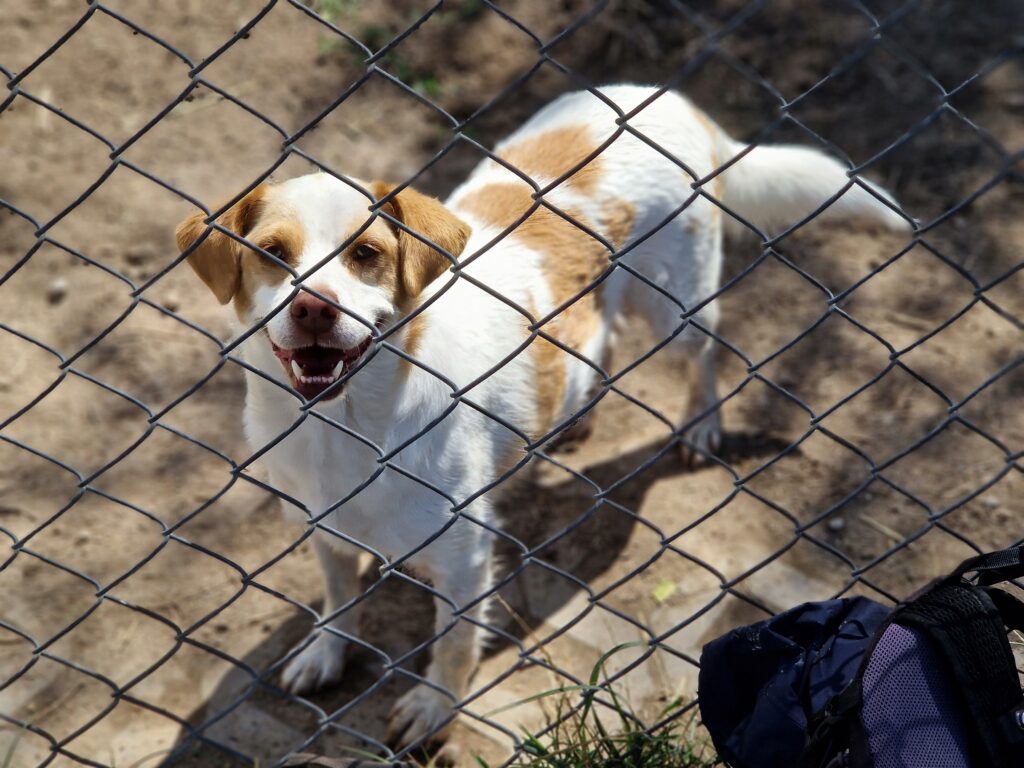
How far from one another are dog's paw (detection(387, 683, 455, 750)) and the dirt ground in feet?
0.25

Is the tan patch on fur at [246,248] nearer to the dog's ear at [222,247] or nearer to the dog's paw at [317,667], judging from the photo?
the dog's ear at [222,247]

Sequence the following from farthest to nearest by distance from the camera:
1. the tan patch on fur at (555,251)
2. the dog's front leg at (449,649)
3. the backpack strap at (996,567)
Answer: the tan patch on fur at (555,251), the dog's front leg at (449,649), the backpack strap at (996,567)

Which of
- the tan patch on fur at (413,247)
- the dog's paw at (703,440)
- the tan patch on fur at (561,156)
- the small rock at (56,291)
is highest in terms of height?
the tan patch on fur at (413,247)

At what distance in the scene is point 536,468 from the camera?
3484mm

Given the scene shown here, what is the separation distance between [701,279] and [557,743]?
1581mm

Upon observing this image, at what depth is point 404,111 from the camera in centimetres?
458

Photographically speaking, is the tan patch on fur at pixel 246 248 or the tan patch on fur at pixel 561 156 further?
the tan patch on fur at pixel 561 156

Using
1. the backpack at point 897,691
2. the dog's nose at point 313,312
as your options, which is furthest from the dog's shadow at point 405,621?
the dog's nose at point 313,312

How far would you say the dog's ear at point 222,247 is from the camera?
2.10m

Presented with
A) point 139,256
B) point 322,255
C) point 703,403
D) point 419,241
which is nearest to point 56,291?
point 139,256

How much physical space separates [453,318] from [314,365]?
0.50m

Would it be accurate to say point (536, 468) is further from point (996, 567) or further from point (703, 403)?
point (996, 567)

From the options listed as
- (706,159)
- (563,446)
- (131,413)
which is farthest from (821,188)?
(131,413)

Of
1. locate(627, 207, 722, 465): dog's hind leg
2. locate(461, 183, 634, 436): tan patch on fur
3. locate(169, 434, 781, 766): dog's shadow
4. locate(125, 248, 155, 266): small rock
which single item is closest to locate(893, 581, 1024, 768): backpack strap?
locate(169, 434, 781, 766): dog's shadow
